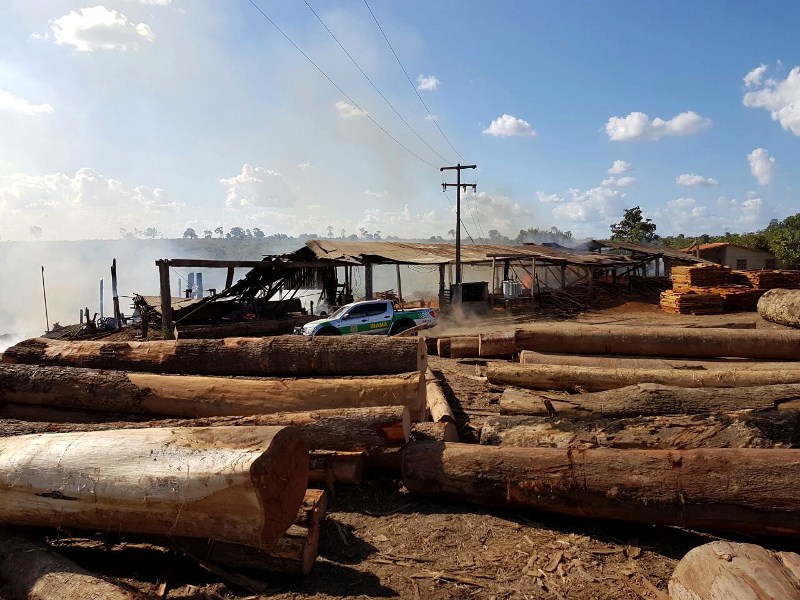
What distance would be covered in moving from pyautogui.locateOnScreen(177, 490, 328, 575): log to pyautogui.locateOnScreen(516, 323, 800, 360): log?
6.99 m

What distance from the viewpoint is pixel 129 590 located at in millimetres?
3549

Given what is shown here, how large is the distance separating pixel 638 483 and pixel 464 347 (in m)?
8.19

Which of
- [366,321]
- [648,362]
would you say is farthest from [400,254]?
[648,362]

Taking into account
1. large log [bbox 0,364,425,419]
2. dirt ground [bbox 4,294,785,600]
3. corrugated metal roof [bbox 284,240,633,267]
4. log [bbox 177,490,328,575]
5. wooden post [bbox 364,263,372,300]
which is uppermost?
corrugated metal roof [bbox 284,240,633,267]

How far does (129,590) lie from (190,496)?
27.5 inches

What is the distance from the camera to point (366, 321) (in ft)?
54.4

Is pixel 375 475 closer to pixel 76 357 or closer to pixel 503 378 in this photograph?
pixel 503 378

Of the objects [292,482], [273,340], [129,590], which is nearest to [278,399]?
[273,340]

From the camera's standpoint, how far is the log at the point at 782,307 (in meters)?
13.8

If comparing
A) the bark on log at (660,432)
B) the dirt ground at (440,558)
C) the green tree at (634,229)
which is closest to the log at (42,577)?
the dirt ground at (440,558)

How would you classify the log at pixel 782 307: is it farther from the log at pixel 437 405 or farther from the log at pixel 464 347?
the log at pixel 437 405

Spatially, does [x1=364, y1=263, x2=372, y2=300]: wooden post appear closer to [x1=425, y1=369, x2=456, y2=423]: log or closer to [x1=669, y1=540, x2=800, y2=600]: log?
[x1=425, y1=369, x2=456, y2=423]: log

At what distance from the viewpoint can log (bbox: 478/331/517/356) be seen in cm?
1134

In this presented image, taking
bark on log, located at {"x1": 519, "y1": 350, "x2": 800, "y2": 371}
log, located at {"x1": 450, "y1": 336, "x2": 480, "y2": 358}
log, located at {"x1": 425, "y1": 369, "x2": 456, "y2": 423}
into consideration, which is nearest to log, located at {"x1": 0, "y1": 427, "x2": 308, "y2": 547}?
log, located at {"x1": 425, "y1": 369, "x2": 456, "y2": 423}
